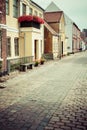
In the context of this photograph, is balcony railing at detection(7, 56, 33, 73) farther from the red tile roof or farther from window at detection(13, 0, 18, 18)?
the red tile roof

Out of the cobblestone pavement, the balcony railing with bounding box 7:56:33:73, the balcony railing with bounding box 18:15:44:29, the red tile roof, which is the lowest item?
the cobblestone pavement

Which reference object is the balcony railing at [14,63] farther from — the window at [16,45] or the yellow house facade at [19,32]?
the window at [16,45]

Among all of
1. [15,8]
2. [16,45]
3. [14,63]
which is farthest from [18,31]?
[14,63]

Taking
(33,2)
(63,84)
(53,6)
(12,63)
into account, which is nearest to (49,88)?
(63,84)

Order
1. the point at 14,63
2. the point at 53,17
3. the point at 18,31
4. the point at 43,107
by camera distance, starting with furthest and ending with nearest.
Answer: the point at 53,17 < the point at 18,31 < the point at 14,63 < the point at 43,107

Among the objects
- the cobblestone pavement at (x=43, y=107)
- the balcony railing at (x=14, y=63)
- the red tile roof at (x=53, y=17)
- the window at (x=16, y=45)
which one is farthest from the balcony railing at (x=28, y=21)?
the red tile roof at (x=53, y=17)

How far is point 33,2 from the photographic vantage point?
26672 mm

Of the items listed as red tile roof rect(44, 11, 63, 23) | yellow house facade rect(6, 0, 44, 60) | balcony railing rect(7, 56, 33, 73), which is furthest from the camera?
red tile roof rect(44, 11, 63, 23)

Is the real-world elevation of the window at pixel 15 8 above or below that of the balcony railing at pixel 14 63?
above

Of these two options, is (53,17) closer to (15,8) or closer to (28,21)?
(28,21)

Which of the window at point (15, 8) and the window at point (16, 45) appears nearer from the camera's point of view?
the window at point (15, 8)

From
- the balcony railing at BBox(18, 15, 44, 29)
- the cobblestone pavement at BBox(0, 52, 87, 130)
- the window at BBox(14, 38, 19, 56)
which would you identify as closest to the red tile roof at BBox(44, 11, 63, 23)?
the balcony railing at BBox(18, 15, 44, 29)

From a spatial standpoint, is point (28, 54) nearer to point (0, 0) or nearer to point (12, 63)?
point (12, 63)

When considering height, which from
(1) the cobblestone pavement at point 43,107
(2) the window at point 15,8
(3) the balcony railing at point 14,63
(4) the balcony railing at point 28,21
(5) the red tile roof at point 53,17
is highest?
(5) the red tile roof at point 53,17
